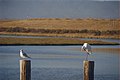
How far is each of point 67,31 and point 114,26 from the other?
24.4 feet

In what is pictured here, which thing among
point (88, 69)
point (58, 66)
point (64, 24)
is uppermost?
point (64, 24)

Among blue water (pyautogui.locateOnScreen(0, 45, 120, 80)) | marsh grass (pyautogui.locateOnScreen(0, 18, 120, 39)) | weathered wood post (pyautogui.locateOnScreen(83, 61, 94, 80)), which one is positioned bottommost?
blue water (pyautogui.locateOnScreen(0, 45, 120, 80))

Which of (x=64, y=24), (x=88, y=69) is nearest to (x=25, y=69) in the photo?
(x=88, y=69)

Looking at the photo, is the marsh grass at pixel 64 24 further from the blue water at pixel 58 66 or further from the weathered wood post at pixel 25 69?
the weathered wood post at pixel 25 69

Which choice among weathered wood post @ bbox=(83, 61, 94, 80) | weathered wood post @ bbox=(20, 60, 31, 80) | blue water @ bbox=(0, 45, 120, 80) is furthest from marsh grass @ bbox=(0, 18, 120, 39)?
weathered wood post @ bbox=(20, 60, 31, 80)

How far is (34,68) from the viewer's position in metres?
23.3

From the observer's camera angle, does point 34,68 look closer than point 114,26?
Yes

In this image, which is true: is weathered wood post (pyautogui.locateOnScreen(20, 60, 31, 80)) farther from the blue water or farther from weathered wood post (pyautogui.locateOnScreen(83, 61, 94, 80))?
the blue water

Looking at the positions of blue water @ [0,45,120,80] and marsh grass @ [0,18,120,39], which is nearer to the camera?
blue water @ [0,45,120,80]

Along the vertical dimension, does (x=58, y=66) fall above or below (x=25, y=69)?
below

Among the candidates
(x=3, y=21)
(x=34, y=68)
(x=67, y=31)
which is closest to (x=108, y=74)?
(x=34, y=68)

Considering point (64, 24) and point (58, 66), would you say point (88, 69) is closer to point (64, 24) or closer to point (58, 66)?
point (58, 66)

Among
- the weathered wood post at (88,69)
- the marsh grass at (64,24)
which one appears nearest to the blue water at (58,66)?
the weathered wood post at (88,69)

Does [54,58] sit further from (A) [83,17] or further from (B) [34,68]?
(A) [83,17]
